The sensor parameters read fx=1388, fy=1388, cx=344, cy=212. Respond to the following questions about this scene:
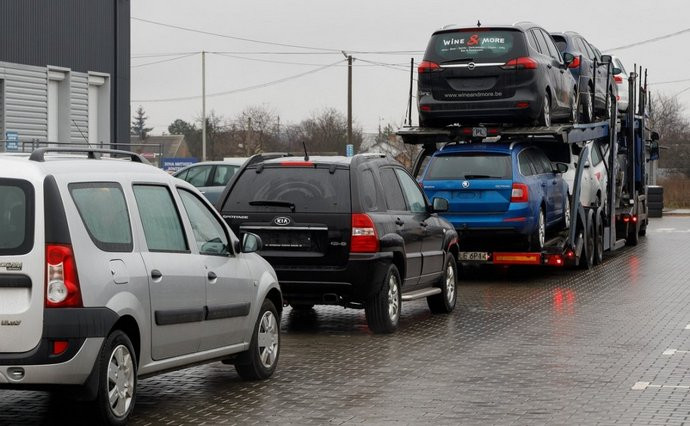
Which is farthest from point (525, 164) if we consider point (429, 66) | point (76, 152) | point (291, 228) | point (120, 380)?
point (120, 380)

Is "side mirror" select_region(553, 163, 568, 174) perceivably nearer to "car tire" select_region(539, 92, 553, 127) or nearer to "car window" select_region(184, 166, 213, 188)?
"car tire" select_region(539, 92, 553, 127)

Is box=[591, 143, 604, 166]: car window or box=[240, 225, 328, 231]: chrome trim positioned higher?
box=[591, 143, 604, 166]: car window

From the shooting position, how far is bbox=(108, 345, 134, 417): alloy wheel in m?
8.43

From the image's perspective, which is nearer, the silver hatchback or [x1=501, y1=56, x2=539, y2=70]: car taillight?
the silver hatchback

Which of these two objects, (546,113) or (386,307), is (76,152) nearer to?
(386,307)

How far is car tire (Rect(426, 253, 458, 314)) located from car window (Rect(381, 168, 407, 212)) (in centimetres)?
135

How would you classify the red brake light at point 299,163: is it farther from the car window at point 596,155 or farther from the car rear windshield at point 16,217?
the car window at point 596,155

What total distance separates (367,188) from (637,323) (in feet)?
11.4

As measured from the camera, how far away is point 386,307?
1381cm

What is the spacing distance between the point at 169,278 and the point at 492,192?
11499 mm

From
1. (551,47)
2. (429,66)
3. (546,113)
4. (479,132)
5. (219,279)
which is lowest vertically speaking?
(219,279)

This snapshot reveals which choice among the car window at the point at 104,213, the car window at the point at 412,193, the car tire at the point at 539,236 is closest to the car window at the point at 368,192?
the car window at the point at 412,193

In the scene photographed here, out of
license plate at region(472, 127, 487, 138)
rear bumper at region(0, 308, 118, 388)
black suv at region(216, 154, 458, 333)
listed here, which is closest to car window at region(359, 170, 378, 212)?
black suv at region(216, 154, 458, 333)

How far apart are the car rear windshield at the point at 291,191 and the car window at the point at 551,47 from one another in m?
9.50
